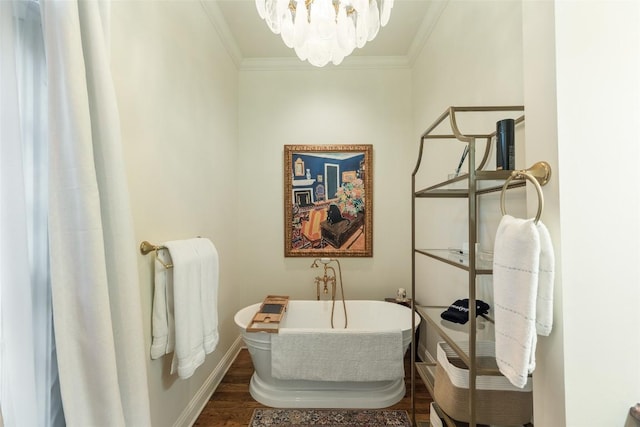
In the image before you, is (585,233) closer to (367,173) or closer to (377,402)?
(377,402)

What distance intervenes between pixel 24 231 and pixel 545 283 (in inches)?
54.3

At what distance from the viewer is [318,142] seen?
2865mm

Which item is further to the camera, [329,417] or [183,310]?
[329,417]

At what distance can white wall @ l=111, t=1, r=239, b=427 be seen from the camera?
4.27 feet

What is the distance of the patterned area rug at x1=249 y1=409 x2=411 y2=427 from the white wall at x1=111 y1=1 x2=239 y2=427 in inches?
18.3

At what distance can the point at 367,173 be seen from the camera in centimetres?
283

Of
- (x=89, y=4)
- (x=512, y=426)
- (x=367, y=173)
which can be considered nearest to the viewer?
(x=89, y=4)

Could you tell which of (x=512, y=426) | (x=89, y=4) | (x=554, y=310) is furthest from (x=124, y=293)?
(x=512, y=426)

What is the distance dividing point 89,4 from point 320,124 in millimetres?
2118

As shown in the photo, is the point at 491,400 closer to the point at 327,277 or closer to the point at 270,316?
the point at 270,316

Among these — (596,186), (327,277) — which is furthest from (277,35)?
(596,186)

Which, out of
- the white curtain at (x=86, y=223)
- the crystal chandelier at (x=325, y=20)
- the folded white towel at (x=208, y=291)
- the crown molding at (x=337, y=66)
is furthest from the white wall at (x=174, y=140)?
the crystal chandelier at (x=325, y=20)

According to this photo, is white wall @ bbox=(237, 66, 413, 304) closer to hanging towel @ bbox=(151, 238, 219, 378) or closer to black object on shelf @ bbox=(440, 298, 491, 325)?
hanging towel @ bbox=(151, 238, 219, 378)

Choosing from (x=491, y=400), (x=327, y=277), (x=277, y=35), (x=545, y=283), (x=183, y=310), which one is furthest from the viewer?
(x=327, y=277)
